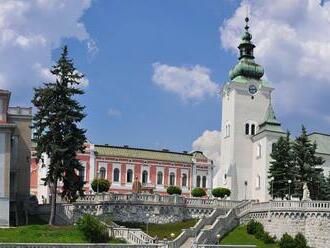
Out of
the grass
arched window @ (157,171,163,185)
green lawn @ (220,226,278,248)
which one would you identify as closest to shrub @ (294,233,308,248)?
green lawn @ (220,226,278,248)

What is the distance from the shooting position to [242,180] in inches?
3374

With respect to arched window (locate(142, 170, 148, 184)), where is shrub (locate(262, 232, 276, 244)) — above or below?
below

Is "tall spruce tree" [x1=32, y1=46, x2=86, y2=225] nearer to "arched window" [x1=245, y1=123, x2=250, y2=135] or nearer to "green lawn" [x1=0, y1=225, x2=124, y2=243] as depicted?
"green lawn" [x1=0, y1=225, x2=124, y2=243]

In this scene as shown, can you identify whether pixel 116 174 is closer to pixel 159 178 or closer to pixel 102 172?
pixel 102 172

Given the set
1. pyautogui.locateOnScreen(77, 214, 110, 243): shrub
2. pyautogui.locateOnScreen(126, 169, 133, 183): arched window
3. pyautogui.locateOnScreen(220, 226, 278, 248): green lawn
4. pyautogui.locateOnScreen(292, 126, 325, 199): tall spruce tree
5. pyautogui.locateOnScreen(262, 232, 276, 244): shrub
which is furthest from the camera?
pyautogui.locateOnScreen(126, 169, 133, 183): arched window

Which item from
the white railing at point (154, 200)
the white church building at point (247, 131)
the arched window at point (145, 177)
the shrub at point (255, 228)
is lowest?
the shrub at point (255, 228)

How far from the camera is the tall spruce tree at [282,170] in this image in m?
66.6

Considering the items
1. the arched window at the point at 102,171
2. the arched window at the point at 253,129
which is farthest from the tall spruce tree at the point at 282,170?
the arched window at the point at 102,171

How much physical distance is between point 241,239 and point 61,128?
1782cm

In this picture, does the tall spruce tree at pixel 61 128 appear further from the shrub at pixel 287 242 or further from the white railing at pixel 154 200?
the shrub at pixel 287 242

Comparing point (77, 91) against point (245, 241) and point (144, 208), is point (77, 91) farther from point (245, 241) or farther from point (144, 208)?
point (245, 241)

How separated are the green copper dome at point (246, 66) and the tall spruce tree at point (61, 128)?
3696 centimetres

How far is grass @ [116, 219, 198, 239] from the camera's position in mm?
55750

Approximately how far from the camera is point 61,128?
2191 inches
